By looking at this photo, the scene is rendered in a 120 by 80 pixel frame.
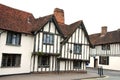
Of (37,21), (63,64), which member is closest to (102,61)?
(63,64)

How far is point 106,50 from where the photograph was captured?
1473 inches

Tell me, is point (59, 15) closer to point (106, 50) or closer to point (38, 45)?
point (38, 45)

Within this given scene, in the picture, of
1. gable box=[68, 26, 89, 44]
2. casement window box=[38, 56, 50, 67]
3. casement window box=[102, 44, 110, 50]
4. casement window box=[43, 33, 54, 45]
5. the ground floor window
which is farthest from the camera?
casement window box=[102, 44, 110, 50]

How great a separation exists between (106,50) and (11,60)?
22643 mm

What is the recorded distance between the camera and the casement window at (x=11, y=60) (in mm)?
19227

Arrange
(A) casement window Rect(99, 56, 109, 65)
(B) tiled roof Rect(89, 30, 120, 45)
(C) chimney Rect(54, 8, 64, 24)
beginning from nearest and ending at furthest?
1. (C) chimney Rect(54, 8, 64, 24)
2. (B) tiled roof Rect(89, 30, 120, 45)
3. (A) casement window Rect(99, 56, 109, 65)

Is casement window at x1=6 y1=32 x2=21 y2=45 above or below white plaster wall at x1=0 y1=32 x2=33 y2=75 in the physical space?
above

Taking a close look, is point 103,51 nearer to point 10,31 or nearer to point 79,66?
point 79,66

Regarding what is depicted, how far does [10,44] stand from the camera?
1972 centimetres

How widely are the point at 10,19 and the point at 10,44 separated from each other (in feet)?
10.1

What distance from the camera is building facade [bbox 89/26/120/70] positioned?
35.1 meters

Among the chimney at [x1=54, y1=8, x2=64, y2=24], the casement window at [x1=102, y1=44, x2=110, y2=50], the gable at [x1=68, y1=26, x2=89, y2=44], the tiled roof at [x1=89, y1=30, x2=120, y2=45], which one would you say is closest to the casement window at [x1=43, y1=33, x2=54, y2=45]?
the gable at [x1=68, y1=26, x2=89, y2=44]

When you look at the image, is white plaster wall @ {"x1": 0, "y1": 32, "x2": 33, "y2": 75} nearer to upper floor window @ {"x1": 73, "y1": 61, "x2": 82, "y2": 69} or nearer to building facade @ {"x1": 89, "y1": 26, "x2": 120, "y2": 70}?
upper floor window @ {"x1": 73, "y1": 61, "x2": 82, "y2": 69}

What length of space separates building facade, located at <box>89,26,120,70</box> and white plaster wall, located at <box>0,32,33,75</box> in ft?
63.0
